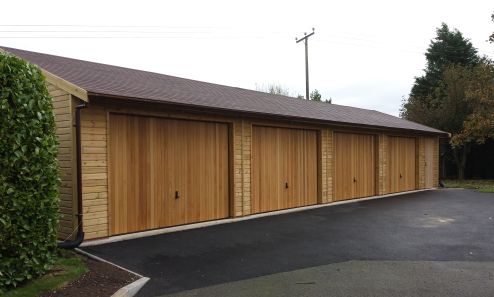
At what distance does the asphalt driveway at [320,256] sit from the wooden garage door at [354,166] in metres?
2.87

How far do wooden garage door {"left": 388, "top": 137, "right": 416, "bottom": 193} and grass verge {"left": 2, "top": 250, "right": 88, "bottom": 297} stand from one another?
1210cm

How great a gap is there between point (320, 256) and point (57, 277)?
3.59 metres

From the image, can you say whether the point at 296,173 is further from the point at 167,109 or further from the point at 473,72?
the point at 473,72

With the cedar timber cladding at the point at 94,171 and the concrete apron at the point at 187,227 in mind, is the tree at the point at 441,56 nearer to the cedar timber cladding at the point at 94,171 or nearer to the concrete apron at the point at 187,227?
the concrete apron at the point at 187,227

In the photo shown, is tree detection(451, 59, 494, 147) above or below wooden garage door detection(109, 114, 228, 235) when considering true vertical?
above

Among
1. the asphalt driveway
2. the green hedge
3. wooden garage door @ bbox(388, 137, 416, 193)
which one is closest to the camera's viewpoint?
the green hedge

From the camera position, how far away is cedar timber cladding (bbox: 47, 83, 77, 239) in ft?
23.6

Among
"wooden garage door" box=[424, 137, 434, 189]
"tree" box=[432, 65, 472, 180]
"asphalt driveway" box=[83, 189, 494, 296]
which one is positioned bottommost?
"asphalt driveway" box=[83, 189, 494, 296]

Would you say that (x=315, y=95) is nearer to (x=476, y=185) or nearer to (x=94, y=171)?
(x=476, y=185)

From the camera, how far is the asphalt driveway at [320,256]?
5234 mm

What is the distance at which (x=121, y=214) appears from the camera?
7.95m

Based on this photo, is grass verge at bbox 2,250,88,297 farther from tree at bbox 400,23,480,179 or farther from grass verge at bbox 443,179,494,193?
tree at bbox 400,23,480,179

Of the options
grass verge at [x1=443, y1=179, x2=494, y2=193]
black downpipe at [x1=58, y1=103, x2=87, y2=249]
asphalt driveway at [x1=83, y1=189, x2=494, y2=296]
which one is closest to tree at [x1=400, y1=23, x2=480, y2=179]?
grass verge at [x1=443, y1=179, x2=494, y2=193]

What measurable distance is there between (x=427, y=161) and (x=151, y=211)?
13.2 metres
